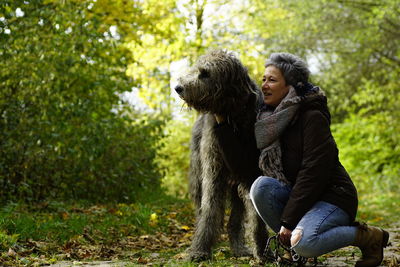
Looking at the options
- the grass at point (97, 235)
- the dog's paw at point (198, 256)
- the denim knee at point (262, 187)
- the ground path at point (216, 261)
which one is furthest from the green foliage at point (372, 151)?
the denim knee at point (262, 187)

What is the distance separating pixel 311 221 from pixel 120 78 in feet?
18.8

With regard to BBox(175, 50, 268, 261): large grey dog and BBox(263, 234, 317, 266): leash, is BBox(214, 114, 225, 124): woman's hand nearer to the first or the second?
BBox(175, 50, 268, 261): large grey dog

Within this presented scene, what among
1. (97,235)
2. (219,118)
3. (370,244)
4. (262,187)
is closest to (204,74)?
(219,118)

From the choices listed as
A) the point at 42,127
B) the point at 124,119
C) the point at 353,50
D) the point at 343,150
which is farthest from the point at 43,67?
the point at 343,150

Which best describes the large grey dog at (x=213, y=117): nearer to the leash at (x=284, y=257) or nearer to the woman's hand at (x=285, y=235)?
the leash at (x=284, y=257)

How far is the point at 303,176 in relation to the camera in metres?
3.12

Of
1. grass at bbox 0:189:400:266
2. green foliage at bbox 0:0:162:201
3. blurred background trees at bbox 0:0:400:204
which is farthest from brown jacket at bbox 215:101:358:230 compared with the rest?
green foliage at bbox 0:0:162:201

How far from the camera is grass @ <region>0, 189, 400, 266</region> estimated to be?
3.95 metres

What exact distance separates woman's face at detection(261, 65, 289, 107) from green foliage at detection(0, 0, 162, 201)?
10.1 feet

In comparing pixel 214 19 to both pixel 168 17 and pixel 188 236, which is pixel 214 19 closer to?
pixel 168 17

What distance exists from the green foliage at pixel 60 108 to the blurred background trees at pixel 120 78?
0.7 inches

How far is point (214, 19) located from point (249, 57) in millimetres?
1516

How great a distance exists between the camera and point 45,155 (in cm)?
622

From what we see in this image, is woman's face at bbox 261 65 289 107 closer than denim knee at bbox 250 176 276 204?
No
